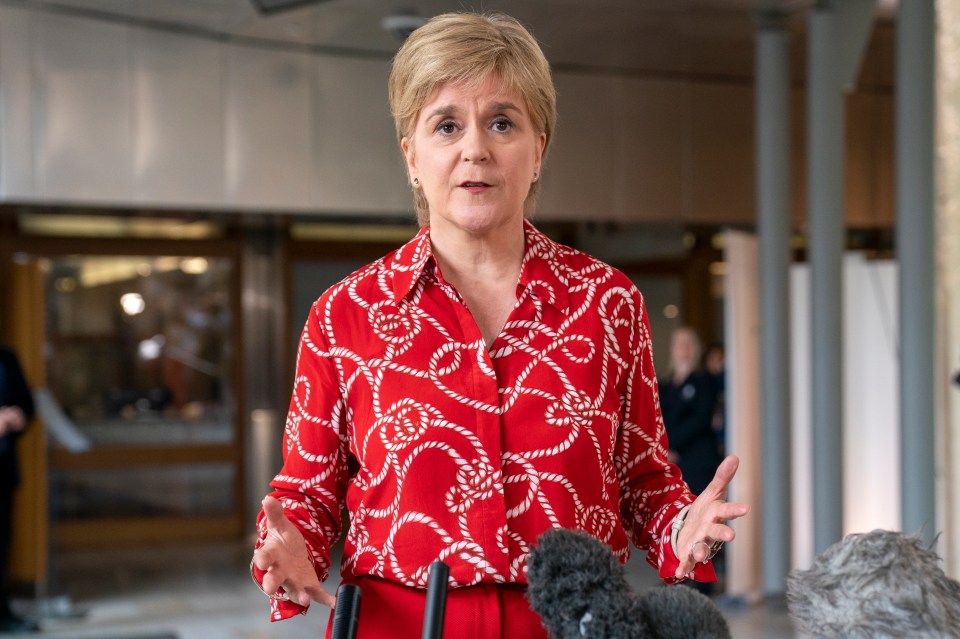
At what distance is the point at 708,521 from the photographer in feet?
4.18

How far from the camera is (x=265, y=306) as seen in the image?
417 inches

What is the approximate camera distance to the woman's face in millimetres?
1361

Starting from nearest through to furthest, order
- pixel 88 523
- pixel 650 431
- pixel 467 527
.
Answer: pixel 467 527, pixel 650 431, pixel 88 523

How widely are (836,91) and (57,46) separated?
5.35m

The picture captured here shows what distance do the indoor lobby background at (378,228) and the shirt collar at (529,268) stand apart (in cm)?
335

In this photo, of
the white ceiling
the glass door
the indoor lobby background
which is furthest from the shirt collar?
the glass door

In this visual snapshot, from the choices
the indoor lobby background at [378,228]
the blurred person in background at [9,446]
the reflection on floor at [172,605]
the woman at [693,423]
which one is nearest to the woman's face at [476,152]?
the indoor lobby background at [378,228]

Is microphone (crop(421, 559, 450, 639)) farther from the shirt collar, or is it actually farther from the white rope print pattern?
the shirt collar

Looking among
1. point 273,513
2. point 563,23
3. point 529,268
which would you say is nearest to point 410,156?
point 529,268

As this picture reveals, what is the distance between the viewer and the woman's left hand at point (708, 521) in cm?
125

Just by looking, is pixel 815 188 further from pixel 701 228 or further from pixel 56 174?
pixel 56 174

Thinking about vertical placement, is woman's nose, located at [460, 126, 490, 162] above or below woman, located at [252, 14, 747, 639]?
above

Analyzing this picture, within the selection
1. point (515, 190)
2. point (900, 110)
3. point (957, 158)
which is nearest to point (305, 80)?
point (900, 110)

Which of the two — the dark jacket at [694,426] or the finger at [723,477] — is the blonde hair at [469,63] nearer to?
the finger at [723,477]
